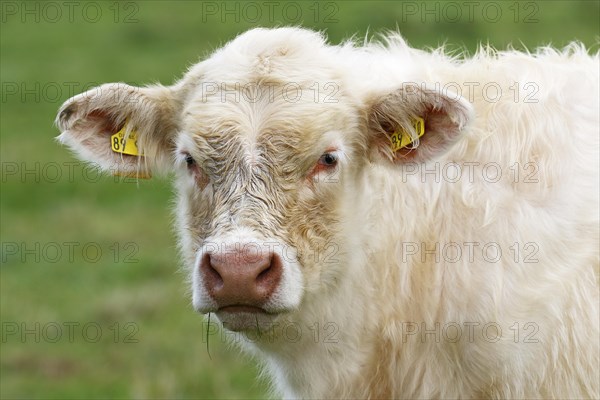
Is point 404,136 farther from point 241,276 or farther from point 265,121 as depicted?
point 241,276

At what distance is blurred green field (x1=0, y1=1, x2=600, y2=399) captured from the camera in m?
8.79

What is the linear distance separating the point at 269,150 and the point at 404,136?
2.21 ft

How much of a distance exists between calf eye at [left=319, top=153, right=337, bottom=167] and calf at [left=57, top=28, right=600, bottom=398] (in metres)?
0.01

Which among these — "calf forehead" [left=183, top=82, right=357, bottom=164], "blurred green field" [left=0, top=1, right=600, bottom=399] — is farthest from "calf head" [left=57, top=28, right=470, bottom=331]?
"blurred green field" [left=0, top=1, right=600, bottom=399]

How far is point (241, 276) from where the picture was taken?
445 centimetres

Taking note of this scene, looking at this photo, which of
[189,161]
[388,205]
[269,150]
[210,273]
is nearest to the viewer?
[210,273]

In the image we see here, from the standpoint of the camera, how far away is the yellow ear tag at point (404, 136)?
5098mm

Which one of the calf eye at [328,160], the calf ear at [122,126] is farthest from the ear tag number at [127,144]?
the calf eye at [328,160]

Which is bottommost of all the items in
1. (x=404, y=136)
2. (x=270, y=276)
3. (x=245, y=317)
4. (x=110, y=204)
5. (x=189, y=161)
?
(x=110, y=204)

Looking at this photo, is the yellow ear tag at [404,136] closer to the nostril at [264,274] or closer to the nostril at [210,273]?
the nostril at [264,274]

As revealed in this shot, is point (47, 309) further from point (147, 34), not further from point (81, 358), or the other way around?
point (147, 34)

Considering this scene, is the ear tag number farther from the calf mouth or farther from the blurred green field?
the calf mouth

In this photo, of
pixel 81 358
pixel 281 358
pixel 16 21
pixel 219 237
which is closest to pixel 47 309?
pixel 81 358

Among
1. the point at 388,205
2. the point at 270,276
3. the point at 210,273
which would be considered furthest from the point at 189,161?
the point at 388,205
